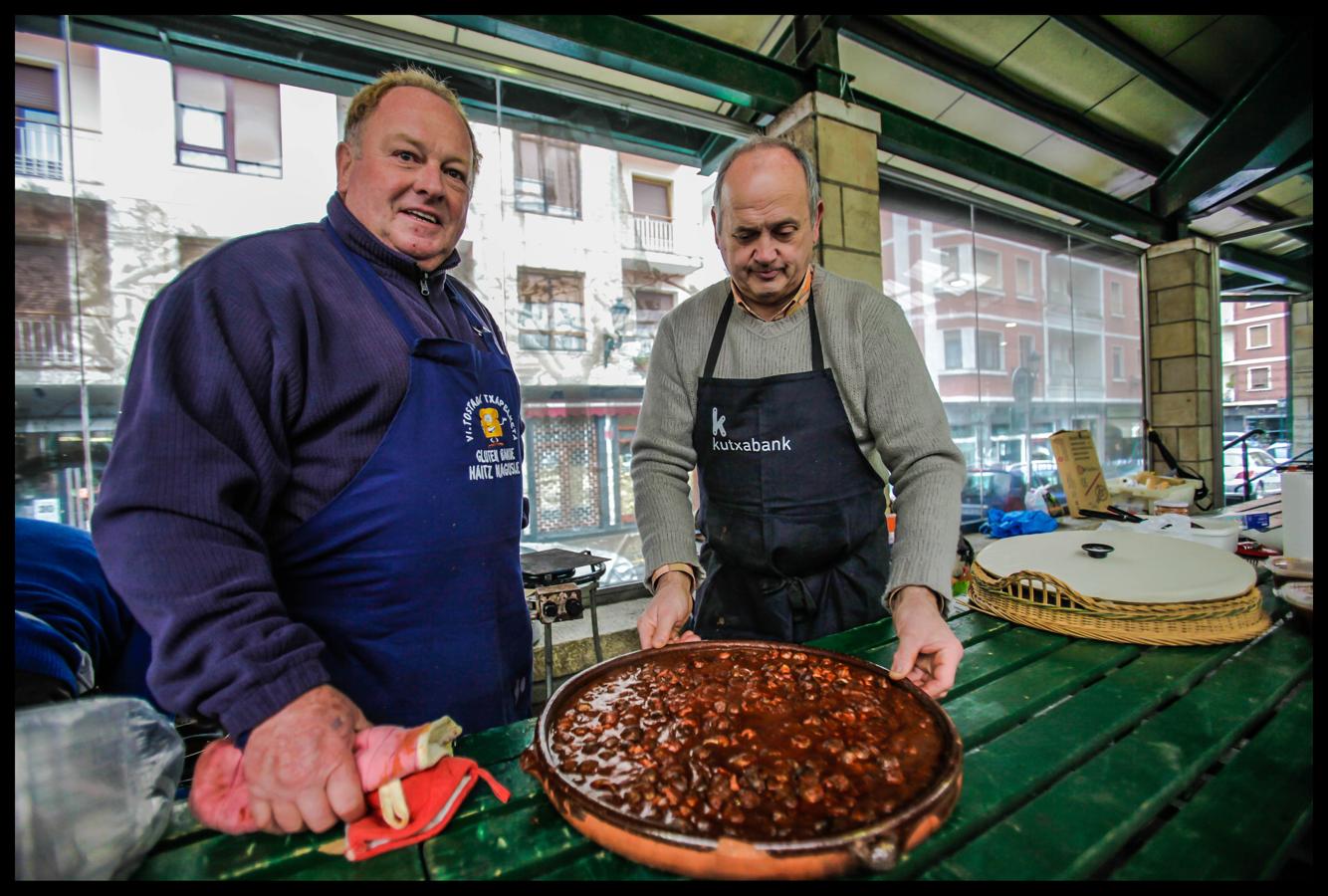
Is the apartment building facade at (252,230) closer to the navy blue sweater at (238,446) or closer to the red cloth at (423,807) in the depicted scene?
the navy blue sweater at (238,446)

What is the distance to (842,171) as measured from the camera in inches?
120

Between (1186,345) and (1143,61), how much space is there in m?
3.18

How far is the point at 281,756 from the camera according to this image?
74 cm

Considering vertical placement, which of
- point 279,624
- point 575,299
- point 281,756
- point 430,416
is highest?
point 575,299

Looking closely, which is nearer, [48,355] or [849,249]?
[48,355]

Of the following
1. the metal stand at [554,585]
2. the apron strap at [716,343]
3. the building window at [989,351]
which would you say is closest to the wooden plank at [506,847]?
the apron strap at [716,343]

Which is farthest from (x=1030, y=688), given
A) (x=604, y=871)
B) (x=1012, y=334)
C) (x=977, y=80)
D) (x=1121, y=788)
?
(x=1012, y=334)

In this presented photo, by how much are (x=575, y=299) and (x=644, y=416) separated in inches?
63.5

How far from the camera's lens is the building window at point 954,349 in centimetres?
470

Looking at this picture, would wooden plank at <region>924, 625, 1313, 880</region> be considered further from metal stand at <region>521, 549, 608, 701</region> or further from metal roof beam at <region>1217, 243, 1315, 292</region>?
metal roof beam at <region>1217, 243, 1315, 292</region>

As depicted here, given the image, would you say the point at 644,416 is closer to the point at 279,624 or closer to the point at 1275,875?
the point at 279,624

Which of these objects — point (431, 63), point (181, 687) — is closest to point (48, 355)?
point (431, 63)

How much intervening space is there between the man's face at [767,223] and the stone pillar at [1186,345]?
240 inches
